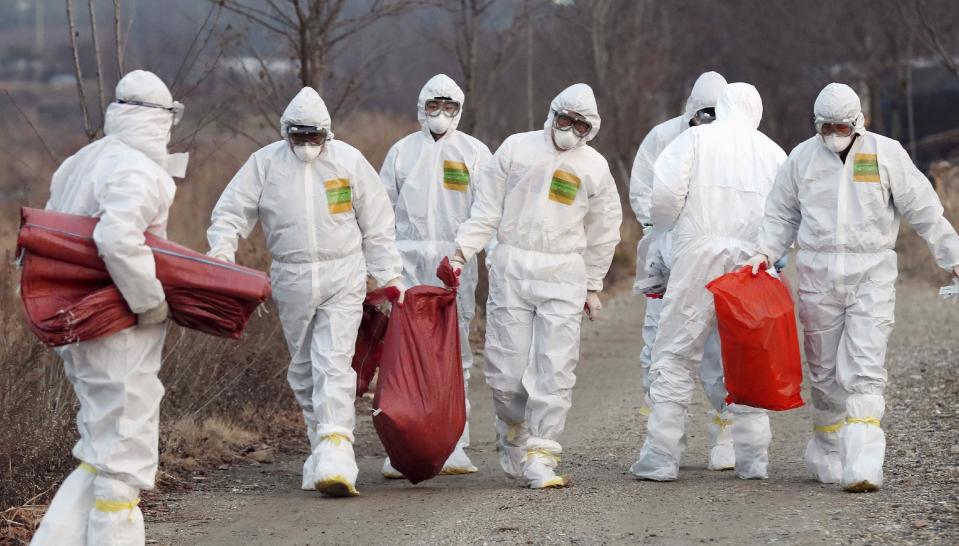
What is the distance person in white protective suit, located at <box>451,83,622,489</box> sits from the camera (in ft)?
26.2

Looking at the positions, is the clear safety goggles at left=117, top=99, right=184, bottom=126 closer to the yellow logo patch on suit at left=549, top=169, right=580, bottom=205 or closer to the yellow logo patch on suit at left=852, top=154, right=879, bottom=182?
the yellow logo patch on suit at left=549, top=169, right=580, bottom=205

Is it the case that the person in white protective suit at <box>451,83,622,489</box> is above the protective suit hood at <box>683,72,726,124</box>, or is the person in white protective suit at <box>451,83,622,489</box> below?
below

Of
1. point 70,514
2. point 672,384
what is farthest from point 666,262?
A: point 70,514

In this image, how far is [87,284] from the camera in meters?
5.82

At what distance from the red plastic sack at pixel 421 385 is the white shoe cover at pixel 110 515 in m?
2.06

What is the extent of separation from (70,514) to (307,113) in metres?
2.72

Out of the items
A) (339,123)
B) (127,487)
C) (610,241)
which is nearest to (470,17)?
(339,123)

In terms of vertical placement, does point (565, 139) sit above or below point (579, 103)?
below

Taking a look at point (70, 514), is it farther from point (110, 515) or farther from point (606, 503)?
point (606, 503)

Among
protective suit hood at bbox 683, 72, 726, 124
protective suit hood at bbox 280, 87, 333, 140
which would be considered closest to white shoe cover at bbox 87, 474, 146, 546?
protective suit hood at bbox 280, 87, 333, 140

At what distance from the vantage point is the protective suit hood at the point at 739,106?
27.7 feet

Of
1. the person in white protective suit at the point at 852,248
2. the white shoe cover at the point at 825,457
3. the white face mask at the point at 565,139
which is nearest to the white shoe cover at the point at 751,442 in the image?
the white shoe cover at the point at 825,457

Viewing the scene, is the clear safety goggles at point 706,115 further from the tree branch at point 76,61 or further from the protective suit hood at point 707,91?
the tree branch at point 76,61

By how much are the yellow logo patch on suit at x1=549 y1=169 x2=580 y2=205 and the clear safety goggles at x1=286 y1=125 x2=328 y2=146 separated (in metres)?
1.23
